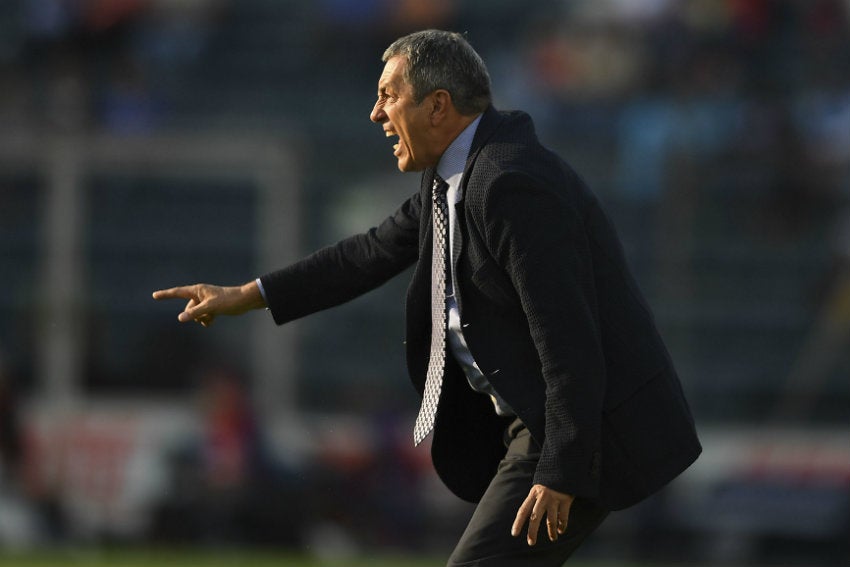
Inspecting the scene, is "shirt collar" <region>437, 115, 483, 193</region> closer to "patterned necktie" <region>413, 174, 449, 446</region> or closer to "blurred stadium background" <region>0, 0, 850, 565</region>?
"patterned necktie" <region>413, 174, 449, 446</region>

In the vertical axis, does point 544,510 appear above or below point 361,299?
below

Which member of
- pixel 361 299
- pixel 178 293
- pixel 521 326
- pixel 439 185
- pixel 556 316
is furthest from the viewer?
pixel 361 299

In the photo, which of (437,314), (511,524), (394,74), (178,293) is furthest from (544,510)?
(178,293)

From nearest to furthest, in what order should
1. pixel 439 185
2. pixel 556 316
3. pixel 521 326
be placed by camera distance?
pixel 556 316 → pixel 521 326 → pixel 439 185

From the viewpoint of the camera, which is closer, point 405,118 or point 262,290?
point 405,118

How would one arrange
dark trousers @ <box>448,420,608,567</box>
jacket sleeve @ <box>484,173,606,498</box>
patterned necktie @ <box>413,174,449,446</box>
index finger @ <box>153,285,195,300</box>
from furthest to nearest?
index finger @ <box>153,285,195,300</box> < patterned necktie @ <box>413,174,449,446</box> < dark trousers @ <box>448,420,608,567</box> < jacket sleeve @ <box>484,173,606,498</box>

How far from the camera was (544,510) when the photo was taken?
4082 millimetres

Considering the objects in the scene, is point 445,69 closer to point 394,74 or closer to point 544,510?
point 394,74

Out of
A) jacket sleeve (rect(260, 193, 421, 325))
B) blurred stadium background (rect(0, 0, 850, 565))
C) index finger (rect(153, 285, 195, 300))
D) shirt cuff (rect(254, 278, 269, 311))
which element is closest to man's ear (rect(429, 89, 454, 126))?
jacket sleeve (rect(260, 193, 421, 325))

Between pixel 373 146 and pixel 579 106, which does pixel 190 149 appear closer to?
pixel 373 146

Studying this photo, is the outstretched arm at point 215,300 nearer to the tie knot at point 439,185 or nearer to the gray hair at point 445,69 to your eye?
the tie knot at point 439,185

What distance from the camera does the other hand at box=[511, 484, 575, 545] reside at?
4.07 meters

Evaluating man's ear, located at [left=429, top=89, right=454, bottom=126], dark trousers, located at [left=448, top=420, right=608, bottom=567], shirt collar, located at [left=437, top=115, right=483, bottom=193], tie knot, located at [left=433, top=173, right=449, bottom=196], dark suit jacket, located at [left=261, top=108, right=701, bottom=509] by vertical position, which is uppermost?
man's ear, located at [left=429, top=89, right=454, bottom=126]

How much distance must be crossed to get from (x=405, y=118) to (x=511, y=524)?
108 cm
